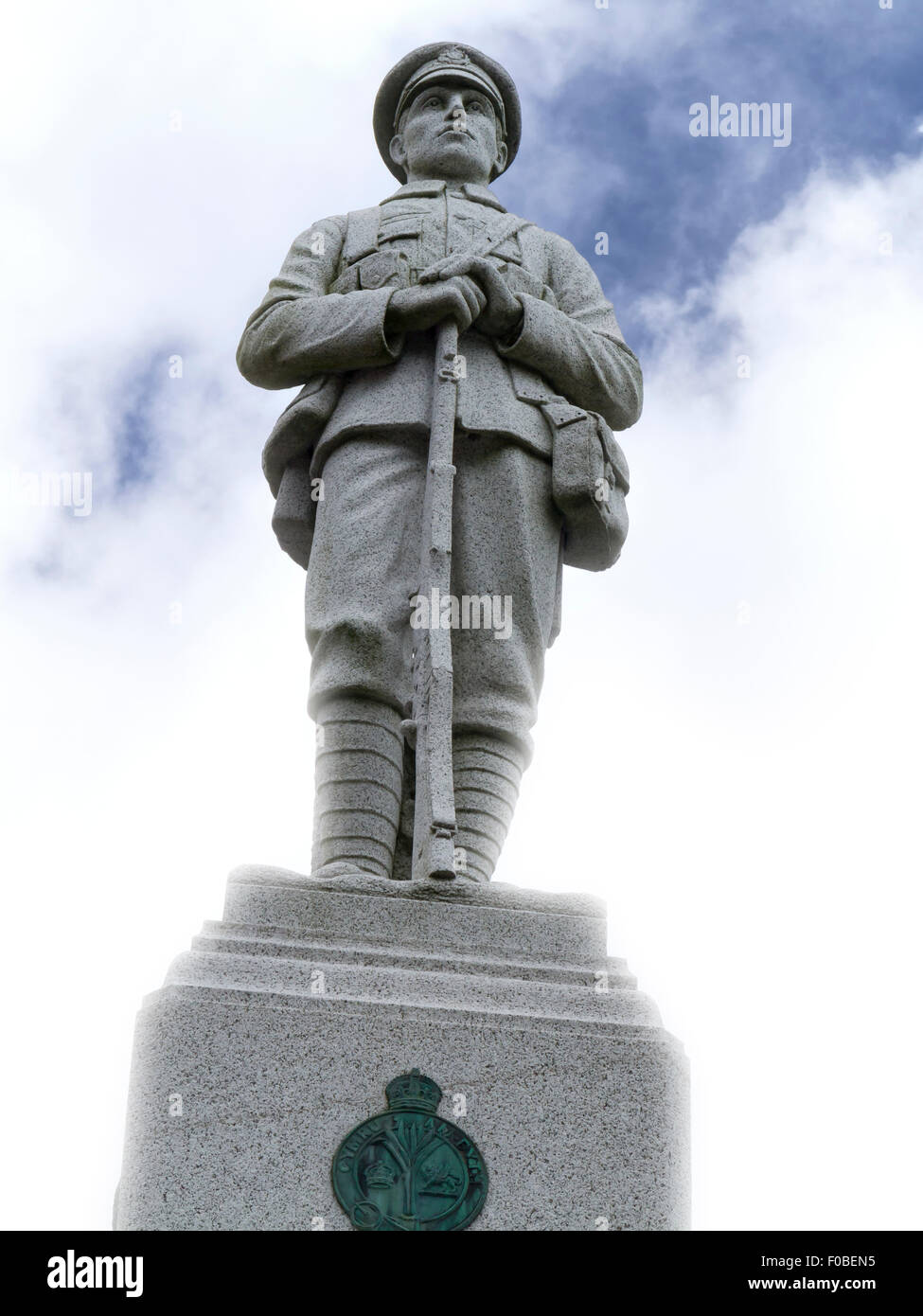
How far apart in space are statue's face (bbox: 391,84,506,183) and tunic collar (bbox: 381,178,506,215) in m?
0.08

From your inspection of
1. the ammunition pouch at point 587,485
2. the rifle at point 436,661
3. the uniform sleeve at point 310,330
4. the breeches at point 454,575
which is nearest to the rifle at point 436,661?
the rifle at point 436,661

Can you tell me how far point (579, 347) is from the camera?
6020mm

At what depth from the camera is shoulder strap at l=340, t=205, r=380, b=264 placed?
249 inches

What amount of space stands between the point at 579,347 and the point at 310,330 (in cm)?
96

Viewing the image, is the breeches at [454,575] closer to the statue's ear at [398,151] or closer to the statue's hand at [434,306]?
the statue's hand at [434,306]

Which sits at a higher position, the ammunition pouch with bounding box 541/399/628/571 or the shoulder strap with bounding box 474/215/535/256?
the shoulder strap with bounding box 474/215/535/256

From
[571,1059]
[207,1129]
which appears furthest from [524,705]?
[207,1129]

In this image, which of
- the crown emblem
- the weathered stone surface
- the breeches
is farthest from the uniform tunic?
the crown emblem

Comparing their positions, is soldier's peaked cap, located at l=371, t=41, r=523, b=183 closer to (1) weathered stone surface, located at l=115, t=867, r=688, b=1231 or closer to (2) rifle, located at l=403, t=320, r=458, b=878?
(2) rifle, located at l=403, t=320, r=458, b=878

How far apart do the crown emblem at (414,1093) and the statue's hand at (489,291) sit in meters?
2.78

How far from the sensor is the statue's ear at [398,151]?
7074mm

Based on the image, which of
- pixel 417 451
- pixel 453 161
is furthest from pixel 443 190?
pixel 417 451
